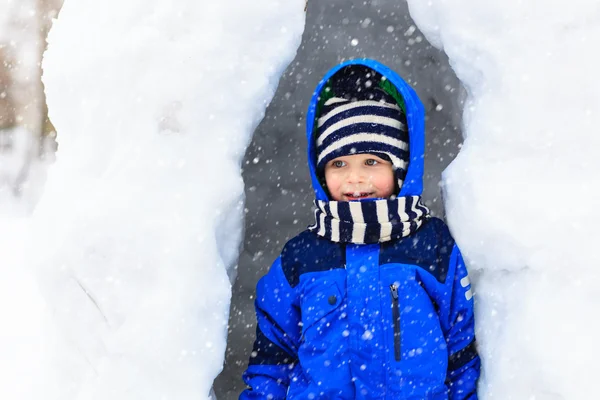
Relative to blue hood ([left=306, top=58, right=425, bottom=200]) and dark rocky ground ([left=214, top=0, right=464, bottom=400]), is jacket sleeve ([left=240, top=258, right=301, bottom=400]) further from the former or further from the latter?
dark rocky ground ([left=214, top=0, right=464, bottom=400])

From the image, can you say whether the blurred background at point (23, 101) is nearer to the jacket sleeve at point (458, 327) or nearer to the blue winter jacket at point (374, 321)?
the blue winter jacket at point (374, 321)

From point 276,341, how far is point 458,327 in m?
0.47

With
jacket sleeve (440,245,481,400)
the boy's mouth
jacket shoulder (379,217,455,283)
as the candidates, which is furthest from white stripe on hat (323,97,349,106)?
jacket sleeve (440,245,481,400)

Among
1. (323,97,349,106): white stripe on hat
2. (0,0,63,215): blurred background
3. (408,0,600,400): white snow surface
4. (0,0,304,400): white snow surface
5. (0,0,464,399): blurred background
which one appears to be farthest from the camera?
(0,0,63,215): blurred background

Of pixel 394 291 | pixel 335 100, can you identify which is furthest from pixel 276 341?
pixel 335 100

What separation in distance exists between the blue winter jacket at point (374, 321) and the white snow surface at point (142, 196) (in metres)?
0.19

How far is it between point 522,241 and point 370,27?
1.22 metres

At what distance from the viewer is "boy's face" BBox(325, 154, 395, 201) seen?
1.43 meters

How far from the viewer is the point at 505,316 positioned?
48.2 inches

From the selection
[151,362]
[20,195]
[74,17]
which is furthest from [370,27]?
[20,195]

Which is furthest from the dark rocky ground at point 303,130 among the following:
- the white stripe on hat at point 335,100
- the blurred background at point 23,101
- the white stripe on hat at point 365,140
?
the blurred background at point 23,101

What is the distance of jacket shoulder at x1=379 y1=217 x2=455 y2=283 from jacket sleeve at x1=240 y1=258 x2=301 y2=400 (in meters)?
0.28

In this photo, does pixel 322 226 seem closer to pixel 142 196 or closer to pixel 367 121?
pixel 367 121

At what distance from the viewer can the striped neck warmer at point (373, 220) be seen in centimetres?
136
